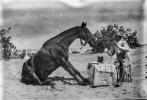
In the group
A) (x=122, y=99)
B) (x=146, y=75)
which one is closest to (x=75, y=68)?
(x=122, y=99)

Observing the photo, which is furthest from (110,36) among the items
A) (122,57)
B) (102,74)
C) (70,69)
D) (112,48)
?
(70,69)

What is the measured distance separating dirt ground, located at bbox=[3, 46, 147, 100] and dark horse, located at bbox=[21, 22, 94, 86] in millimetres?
46

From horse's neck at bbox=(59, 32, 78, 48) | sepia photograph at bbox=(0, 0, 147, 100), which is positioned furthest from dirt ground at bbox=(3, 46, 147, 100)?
horse's neck at bbox=(59, 32, 78, 48)

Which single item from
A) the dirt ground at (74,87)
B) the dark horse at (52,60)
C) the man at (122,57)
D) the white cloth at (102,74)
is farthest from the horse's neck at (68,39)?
the man at (122,57)

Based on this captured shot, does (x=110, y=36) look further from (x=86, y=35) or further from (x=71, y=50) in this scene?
(x=71, y=50)

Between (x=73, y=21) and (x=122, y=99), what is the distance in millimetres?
863

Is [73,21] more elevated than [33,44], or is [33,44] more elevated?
[73,21]

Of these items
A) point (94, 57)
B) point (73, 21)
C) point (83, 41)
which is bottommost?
point (94, 57)

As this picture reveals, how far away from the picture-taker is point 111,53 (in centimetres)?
251

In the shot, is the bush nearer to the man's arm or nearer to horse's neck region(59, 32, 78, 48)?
the man's arm

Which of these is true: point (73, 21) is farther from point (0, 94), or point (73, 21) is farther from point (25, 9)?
point (0, 94)

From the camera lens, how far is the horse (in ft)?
8.18

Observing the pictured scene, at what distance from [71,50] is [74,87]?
13.7 inches

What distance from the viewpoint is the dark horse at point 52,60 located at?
245 centimetres
